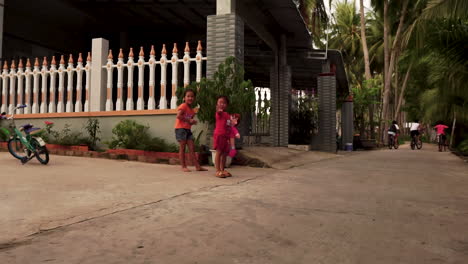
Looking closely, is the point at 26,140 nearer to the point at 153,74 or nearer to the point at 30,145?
the point at 30,145

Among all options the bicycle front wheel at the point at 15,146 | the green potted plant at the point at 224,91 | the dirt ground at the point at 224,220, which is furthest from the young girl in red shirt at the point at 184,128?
the bicycle front wheel at the point at 15,146

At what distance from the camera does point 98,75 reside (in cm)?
686

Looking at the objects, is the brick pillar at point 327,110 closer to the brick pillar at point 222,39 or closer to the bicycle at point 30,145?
the brick pillar at point 222,39

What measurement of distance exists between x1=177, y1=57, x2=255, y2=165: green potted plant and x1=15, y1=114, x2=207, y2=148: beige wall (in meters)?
0.55

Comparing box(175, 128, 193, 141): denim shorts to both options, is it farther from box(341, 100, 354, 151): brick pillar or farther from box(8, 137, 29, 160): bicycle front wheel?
box(341, 100, 354, 151): brick pillar

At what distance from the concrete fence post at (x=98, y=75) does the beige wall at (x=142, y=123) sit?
0.33 meters

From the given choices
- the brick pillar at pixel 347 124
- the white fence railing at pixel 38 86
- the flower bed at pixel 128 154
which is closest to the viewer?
the flower bed at pixel 128 154

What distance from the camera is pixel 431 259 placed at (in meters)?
1.88

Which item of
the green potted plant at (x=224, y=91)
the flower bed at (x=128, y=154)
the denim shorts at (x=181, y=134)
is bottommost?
the flower bed at (x=128, y=154)

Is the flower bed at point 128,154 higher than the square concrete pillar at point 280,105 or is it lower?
lower

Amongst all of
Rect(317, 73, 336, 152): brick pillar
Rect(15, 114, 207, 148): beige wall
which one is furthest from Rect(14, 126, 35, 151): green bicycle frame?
Rect(317, 73, 336, 152): brick pillar

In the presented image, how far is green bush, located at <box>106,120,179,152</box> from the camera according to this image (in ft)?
20.3

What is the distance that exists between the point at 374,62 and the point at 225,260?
35.2m

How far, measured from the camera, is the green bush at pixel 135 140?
20.3ft
